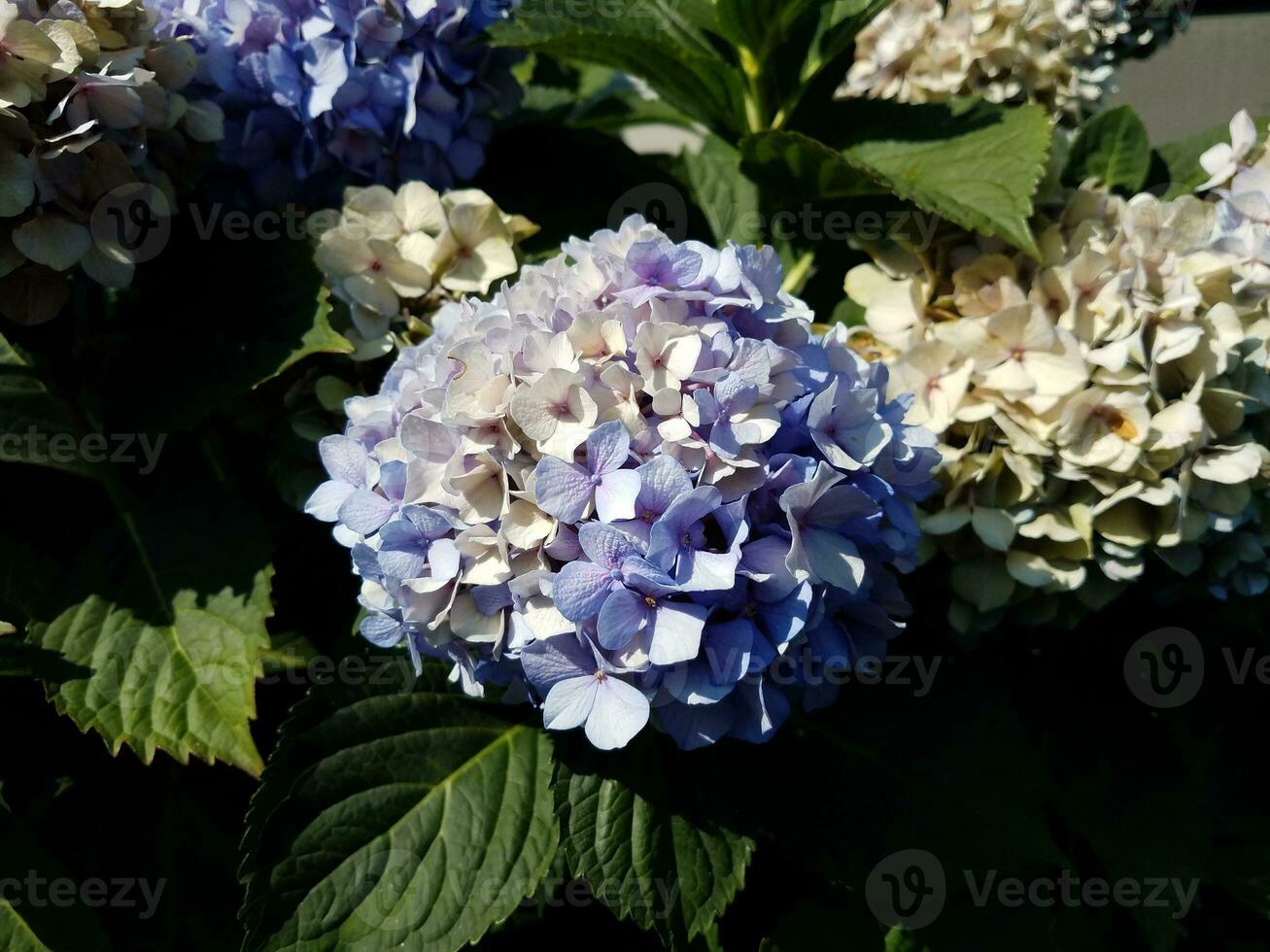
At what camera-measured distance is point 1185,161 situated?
127 cm

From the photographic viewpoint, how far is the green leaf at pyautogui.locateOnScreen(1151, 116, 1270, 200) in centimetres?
122

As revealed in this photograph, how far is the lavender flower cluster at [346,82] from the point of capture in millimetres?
1087

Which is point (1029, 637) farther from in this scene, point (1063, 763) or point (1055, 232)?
point (1055, 232)

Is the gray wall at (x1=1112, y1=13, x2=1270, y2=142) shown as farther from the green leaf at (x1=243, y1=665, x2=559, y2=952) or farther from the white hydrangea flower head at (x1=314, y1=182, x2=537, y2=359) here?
the green leaf at (x1=243, y1=665, x2=559, y2=952)

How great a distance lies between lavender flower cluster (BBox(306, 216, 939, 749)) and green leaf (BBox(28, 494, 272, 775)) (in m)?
0.21

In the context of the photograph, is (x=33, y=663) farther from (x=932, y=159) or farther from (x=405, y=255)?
(x=932, y=159)

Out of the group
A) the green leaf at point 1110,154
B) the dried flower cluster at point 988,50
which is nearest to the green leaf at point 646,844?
the green leaf at point 1110,154

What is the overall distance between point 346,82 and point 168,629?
59cm

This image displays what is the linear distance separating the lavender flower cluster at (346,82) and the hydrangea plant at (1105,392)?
1.89 ft

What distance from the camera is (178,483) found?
3.80 feet

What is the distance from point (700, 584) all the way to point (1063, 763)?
2.41 ft

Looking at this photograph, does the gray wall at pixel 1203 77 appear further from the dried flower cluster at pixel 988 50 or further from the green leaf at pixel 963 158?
the green leaf at pixel 963 158

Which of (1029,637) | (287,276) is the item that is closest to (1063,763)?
(1029,637)

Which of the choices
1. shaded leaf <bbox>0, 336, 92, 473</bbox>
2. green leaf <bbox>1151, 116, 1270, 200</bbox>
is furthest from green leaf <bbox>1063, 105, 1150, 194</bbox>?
shaded leaf <bbox>0, 336, 92, 473</bbox>
